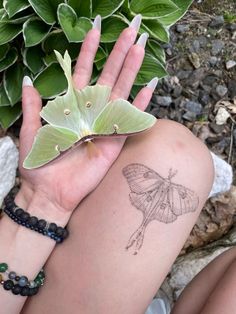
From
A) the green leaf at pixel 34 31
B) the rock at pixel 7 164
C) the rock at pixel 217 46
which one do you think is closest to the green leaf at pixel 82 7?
the green leaf at pixel 34 31

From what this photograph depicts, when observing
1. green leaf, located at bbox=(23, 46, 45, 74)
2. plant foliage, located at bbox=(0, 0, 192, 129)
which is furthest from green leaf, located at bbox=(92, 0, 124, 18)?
green leaf, located at bbox=(23, 46, 45, 74)

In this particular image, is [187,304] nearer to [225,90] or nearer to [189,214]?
[189,214]

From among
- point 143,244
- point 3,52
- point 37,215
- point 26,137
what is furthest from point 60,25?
point 143,244

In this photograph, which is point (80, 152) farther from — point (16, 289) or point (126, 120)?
point (16, 289)

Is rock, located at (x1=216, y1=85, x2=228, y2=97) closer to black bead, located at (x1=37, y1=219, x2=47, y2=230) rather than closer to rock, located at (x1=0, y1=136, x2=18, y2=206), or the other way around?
rock, located at (x1=0, y1=136, x2=18, y2=206)

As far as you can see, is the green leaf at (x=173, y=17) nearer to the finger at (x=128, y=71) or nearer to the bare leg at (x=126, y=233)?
the finger at (x=128, y=71)
